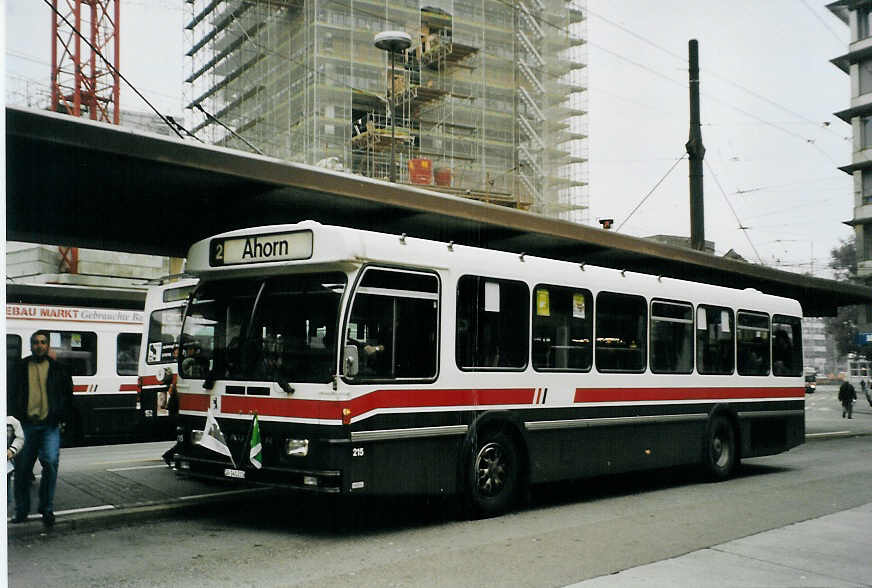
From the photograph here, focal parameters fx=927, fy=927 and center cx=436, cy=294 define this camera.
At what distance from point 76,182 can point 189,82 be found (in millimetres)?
40961

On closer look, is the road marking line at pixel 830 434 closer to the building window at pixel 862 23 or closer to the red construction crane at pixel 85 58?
the red construction crane at pixel 85 58

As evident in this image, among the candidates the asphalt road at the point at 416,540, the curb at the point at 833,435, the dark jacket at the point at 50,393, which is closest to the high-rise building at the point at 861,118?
the curb at the point at 833,435

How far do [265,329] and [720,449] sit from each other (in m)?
8.13

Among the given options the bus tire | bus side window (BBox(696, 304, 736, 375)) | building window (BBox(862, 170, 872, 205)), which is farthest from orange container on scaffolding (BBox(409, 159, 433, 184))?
the bus tire

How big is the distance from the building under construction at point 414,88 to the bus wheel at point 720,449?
29906 millimetres

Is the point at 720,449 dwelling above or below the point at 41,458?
below

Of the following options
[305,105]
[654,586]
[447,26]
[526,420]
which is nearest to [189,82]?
[305,105]

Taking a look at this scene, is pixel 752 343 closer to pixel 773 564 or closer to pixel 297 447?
pixel 773 564

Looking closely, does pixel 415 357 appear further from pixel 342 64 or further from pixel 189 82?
pixel 189 82

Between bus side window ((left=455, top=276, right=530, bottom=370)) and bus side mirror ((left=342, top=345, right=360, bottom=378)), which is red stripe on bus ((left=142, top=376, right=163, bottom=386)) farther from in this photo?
bus side mirror ((left=342, top=345, right=360, bottom=378))

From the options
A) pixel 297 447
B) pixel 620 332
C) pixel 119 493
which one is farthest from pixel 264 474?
pixel 620 332

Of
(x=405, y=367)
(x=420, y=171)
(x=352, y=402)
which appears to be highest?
(x=420, y=171)

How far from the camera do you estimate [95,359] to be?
64.1 feet

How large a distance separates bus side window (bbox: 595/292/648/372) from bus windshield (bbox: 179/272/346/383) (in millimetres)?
4279
